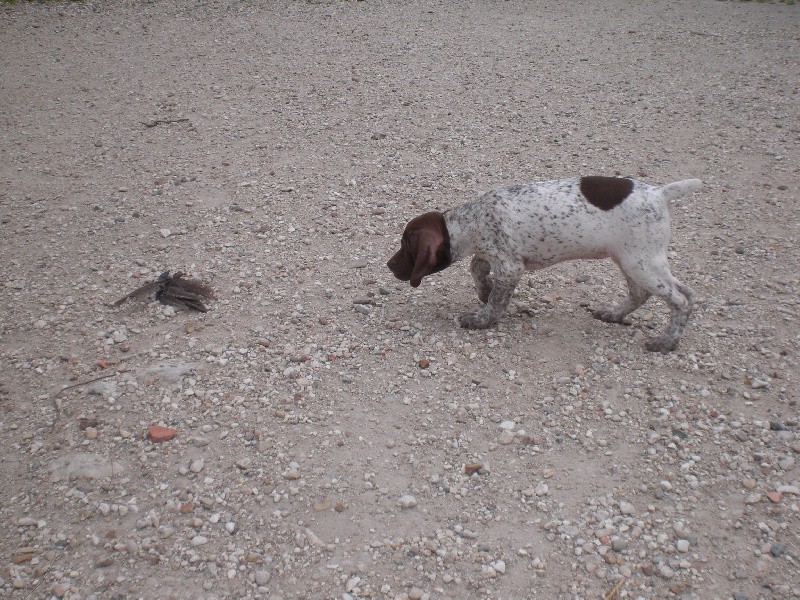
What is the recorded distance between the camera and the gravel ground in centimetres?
352

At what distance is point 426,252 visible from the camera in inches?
194

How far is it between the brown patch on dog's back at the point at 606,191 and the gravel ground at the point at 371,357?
1035 millimetres

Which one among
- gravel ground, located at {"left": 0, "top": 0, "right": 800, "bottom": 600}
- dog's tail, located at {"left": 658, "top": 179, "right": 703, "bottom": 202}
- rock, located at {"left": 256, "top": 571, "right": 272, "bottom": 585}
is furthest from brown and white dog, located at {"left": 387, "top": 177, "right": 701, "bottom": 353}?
rock, located at {"left": 256, "top": 571, "right": 272, "bottom": 585}

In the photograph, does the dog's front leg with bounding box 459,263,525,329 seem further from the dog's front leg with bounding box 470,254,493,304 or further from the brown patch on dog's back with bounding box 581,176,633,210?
the brown patch on dog's back with bounding box 581,176,633,210

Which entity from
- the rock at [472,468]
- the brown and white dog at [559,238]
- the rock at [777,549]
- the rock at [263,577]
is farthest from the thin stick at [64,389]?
the rock at [777,549]

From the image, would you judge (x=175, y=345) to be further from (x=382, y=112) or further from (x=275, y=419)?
(x=382, y=112)

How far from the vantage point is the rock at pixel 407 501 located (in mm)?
3779

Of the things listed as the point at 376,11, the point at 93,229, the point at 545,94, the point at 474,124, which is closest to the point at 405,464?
the point at 93,229

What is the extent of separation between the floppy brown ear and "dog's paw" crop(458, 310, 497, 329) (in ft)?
1.55

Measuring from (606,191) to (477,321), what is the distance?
1306mm

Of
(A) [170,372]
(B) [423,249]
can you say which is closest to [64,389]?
(A) [170,372]

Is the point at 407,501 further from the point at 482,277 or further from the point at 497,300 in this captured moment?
the point at 482,277

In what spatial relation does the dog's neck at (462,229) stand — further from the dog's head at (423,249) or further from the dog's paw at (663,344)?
the dog's paw at (663,344)

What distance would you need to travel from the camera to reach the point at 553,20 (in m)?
12.1
